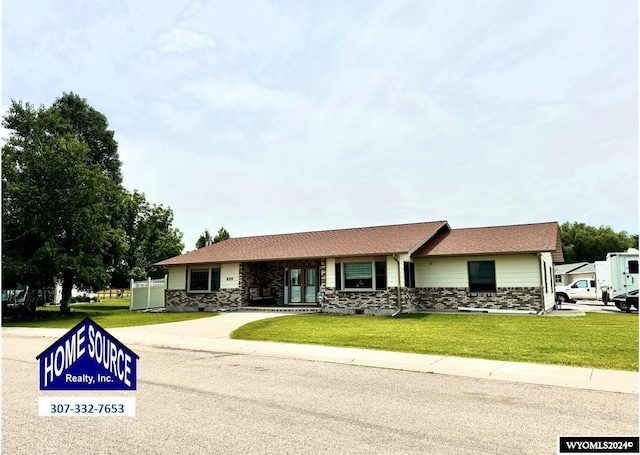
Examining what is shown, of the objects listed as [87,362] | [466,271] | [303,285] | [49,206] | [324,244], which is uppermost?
[49,206]

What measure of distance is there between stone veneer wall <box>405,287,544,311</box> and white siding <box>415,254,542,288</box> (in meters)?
0.25

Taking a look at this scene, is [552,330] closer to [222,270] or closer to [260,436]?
[260,436]

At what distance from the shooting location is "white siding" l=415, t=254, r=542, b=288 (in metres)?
19.8

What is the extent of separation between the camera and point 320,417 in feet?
18.2

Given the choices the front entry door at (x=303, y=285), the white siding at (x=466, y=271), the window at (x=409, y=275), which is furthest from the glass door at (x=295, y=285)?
the white siding at (x=466, y=271)

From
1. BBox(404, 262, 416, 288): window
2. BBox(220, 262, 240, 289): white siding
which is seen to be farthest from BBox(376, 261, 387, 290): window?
BBox(220, 262, 240, 289): white siding

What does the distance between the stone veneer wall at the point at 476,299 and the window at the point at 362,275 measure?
166 centimetres

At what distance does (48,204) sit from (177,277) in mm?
7777

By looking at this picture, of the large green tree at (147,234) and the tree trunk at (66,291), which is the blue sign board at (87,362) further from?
the large green tree at (147,234)

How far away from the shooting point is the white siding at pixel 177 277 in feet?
85.5

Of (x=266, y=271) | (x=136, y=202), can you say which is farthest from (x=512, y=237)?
(x=136, y=202)

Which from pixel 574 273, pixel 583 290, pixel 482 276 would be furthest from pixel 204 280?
pixel 574 273

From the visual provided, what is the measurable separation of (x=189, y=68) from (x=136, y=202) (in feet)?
97.8

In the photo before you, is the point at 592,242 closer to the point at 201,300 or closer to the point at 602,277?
the point at 602,277
